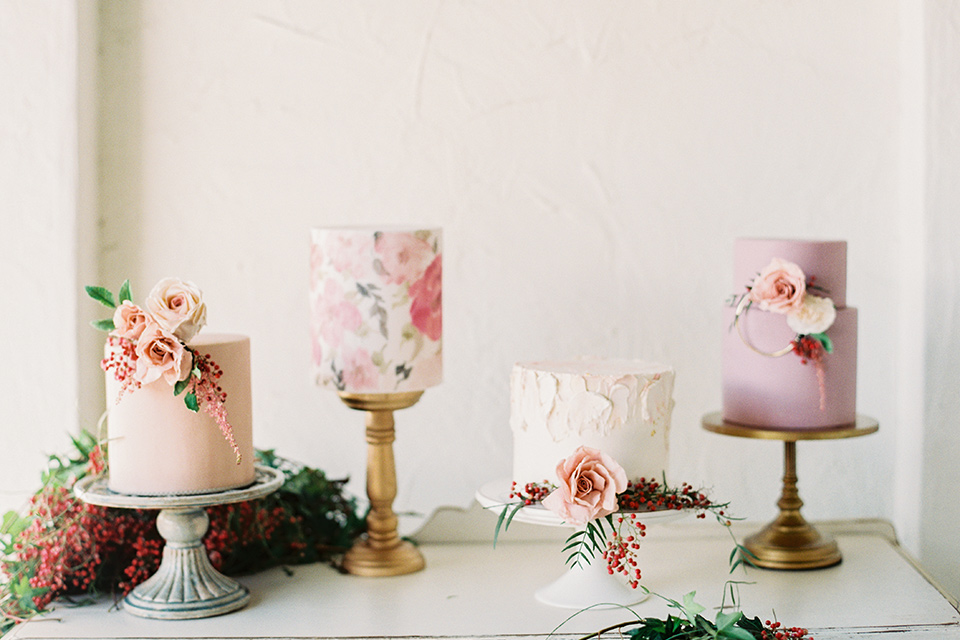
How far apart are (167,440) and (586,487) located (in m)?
0.41

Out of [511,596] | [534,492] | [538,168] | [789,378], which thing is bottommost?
[511,596]

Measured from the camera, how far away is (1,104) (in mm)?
1164

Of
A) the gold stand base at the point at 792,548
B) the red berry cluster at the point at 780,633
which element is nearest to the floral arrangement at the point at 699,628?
the red berry cluster at the point at 780,633

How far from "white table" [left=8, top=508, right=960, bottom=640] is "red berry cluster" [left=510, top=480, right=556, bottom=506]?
121mm

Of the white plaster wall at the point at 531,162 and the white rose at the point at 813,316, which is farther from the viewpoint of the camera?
the white plaster wall at the point at 531,162

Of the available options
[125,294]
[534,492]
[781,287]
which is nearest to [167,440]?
[125,294]

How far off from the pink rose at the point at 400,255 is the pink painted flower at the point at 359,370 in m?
0.09

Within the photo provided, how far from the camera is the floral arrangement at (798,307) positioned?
39.8 inches

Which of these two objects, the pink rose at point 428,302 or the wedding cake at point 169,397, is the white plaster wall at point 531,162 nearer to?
the pink rose at point 428,302

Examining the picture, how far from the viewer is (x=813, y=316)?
101cm

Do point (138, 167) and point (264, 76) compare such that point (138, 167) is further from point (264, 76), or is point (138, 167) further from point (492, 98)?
point (492, 98)

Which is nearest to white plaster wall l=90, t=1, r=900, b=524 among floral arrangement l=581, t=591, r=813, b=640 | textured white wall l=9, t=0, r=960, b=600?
textured white wall l=9, t=0, r=960, b=600

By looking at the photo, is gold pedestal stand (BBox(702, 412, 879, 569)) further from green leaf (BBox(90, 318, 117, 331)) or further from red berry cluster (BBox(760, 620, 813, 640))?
green leaf (BBox(90, 318, 117, 331))

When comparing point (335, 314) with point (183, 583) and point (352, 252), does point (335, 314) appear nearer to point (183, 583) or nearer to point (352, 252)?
point (352, 252)
